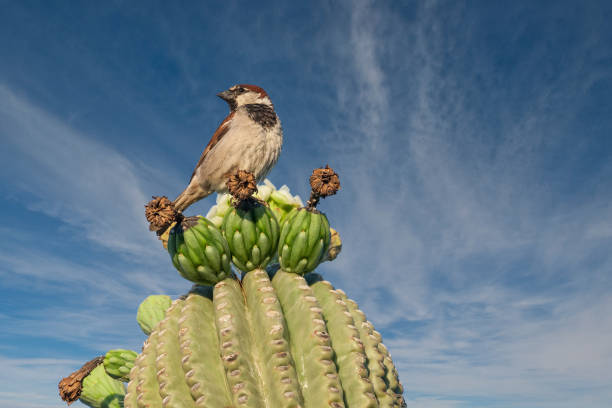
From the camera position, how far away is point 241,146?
622 centimetres

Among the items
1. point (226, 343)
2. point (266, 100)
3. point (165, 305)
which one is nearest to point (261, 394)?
point (226, 343)

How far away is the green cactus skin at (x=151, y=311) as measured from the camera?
197 inches

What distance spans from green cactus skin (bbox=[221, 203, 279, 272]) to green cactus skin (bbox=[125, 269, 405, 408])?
0.53ft

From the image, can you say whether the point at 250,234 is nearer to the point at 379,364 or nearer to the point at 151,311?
the point at 379,364

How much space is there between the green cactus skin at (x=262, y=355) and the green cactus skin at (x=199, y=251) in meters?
0.17

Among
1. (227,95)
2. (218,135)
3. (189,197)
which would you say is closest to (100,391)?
(189,197)

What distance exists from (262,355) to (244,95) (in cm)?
494

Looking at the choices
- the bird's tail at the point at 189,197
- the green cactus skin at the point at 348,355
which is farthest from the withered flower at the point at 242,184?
the bird's tail at the point at 189,197

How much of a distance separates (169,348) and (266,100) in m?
4.68

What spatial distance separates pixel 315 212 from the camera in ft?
12.4

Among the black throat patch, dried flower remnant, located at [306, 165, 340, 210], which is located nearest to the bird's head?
the black throat patch

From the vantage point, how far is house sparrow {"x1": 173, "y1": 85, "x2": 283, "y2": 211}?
6.23m

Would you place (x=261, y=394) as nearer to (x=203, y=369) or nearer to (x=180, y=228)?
(x=203, y=369)

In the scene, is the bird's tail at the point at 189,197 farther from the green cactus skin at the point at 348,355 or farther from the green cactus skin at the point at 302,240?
the green cactus skin at the point at 348,355
